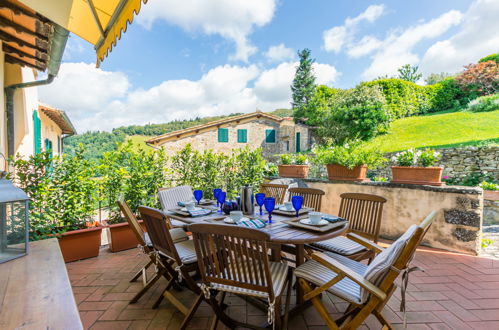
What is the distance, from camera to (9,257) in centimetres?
156

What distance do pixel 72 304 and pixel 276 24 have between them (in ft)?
38.6

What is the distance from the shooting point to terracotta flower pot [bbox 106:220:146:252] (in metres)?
3.38

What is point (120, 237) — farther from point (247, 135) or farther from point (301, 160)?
point (247, 135)

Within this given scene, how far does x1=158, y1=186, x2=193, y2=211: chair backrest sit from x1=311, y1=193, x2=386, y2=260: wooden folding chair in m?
1.82

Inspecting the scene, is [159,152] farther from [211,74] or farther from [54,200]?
[211,74]

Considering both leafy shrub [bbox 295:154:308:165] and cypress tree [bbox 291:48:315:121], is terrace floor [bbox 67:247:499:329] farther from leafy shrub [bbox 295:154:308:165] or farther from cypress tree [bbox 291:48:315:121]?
cypress tree [bbox 291:48:315:121]

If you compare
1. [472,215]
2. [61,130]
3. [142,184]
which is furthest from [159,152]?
[61,130]

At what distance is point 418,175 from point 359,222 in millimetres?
1477

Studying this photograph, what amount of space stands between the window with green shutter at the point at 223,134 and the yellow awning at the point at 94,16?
1352 cm

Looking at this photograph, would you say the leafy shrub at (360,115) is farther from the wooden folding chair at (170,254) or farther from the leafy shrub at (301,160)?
the wooden folding chair at (170,254)

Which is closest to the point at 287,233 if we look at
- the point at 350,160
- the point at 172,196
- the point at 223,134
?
the point at 172,196

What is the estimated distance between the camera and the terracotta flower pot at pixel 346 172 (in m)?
3.94

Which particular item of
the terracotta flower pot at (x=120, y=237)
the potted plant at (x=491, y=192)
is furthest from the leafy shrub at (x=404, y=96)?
the terracotta flower pot at (x=120, y=237)

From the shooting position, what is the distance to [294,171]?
4.75m
